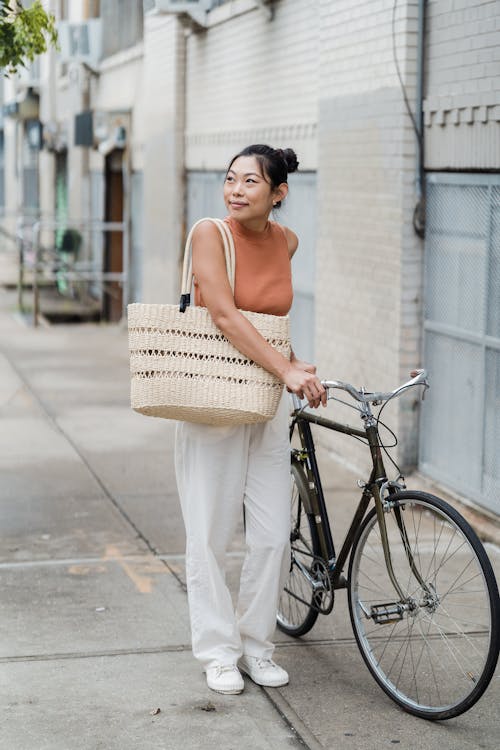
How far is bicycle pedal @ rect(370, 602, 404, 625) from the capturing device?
4.56 meters

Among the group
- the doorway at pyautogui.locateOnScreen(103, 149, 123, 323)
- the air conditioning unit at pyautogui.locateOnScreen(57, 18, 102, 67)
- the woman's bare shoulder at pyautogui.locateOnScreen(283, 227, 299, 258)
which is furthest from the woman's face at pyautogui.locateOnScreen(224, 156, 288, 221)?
the air conditioning unit at pyautogui.locateOnScreen(57, 18, 102, 67)

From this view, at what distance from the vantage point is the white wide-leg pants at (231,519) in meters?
4.73

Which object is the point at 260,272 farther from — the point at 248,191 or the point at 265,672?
the point at 265,672

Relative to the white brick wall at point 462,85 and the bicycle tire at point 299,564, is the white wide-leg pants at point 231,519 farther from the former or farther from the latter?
the white brick wall at point 462,85

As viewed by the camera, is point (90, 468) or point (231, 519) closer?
point (231, 519)

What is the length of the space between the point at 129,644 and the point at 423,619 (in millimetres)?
1293

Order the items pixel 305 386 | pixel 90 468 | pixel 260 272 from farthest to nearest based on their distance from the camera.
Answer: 1. pixel 90 468
2. pixel 260 272
3. pixel 305 386

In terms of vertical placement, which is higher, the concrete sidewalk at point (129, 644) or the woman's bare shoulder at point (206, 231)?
the woman's bare shoulder at point (206, 231)

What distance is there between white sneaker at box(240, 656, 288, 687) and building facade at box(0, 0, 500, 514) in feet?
8.92

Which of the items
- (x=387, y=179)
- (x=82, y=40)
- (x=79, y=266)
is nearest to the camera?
(x=387, y=179)

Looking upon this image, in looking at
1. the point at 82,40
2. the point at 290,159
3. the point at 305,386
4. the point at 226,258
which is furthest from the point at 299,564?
the point at 82,40

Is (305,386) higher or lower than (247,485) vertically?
higher

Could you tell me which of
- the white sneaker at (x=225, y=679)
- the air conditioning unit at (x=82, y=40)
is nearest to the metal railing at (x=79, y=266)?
the air conditioning unit at (x=82, y=40)

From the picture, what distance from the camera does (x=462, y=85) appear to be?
7.54m
